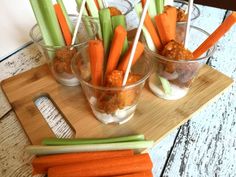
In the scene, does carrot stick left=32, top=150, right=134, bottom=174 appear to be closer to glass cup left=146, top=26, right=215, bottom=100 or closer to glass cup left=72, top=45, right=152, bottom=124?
glass cup left=72, top=45, right=152, bottom=124

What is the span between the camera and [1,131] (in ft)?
1.92

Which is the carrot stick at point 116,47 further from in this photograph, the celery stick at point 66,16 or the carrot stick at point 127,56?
the celery stick at point 66,16

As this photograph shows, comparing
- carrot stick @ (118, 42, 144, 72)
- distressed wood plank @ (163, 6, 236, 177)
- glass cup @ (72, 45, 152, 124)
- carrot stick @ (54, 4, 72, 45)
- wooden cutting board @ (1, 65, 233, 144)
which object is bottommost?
distressed wood plank @ (163, 6, 236, 177)

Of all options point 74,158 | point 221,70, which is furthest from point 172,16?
point 74,158

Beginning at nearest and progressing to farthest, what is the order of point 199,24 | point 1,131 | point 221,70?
point 1,131, point 221,70, point 199,24

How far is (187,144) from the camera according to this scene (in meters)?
0.58

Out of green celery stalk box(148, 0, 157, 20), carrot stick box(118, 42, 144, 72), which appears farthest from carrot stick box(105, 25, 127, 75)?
green celery stalk box(148, 0, 157, 20)

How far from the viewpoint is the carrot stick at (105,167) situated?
0.46 metres

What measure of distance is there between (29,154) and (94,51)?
9.3 inches

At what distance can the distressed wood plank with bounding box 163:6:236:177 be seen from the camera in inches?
21.0

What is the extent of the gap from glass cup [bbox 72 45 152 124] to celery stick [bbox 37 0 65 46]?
71mm

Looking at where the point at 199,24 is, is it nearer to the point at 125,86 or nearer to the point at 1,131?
the point at 125,86

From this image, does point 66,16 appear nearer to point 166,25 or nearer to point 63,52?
point 63,52

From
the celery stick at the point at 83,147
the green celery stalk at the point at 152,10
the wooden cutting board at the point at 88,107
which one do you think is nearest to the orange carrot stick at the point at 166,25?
A: the green celery stalk at the point at 152,10
